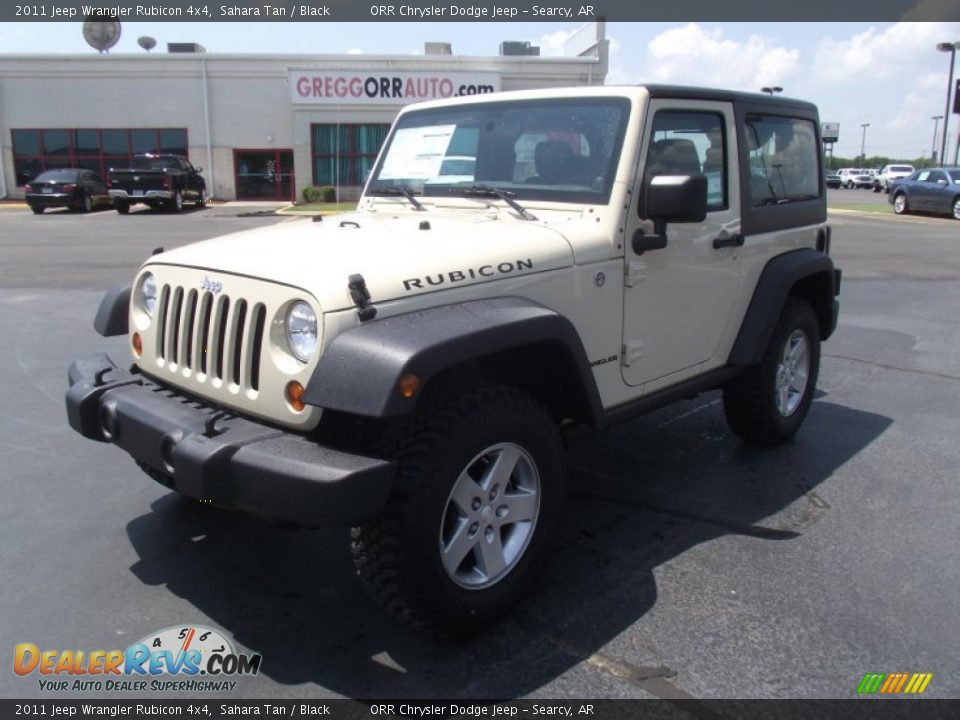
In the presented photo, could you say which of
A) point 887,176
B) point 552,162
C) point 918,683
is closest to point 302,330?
point 552,162

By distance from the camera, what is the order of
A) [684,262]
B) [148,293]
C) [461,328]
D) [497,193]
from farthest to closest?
[684,262]
[497,193]
[148,293]
[461,328]

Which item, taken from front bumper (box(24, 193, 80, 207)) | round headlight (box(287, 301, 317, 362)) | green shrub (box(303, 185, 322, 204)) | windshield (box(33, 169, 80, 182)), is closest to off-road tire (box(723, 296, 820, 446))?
round headlight (box(287, 301, 317, 362))

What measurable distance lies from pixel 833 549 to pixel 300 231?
9.21ft

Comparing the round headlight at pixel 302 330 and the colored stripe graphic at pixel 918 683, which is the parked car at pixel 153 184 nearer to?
the round headlight at pixel 302 330

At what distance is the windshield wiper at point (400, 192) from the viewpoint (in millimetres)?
4168

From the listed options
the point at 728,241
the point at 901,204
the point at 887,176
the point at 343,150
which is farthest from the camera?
the point at 887,176

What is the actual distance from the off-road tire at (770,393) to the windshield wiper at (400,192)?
206cm

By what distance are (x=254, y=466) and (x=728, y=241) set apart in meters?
2.75

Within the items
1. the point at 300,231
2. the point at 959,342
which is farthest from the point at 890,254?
the point at 300,231

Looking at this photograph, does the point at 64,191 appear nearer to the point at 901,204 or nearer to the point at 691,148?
the point at 691,148

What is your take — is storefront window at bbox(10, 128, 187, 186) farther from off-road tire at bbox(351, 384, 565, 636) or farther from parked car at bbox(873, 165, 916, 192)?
parked car at bbox(873, 165, 916, 192)

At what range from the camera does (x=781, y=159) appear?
15.8 ft

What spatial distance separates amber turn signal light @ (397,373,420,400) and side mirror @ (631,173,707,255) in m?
1.49

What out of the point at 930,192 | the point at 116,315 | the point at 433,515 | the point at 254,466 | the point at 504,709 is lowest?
the point at 504,709
